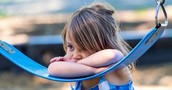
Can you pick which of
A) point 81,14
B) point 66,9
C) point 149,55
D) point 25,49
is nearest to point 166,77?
point 149,55

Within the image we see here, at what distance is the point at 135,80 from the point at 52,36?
2.94 feet

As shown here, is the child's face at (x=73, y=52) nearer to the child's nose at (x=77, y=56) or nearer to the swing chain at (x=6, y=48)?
the child's nose at (x=77, y=56)

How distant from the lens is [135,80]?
3555 mm

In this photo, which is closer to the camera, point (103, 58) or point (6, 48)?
point (103, 58)

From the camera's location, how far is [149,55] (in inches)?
155

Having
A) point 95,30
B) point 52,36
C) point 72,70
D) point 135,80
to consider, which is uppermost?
point 52,36

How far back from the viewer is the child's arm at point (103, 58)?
4.12 ft

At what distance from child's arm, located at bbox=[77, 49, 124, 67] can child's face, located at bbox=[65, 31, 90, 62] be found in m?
0.04

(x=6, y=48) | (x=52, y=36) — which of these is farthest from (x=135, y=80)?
(x=6, y=48)

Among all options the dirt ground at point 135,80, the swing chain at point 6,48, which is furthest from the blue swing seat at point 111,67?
the dirt ground at point 135,80

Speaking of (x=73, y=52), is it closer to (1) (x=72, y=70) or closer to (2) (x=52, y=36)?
(1) (x=72, y=70)

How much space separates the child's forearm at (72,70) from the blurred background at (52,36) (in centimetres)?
214

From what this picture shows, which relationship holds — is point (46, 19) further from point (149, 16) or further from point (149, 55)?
point (149, 55)

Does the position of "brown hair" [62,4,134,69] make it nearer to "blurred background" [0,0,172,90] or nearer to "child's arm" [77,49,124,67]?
"child's arm" [77,49,124,67]
